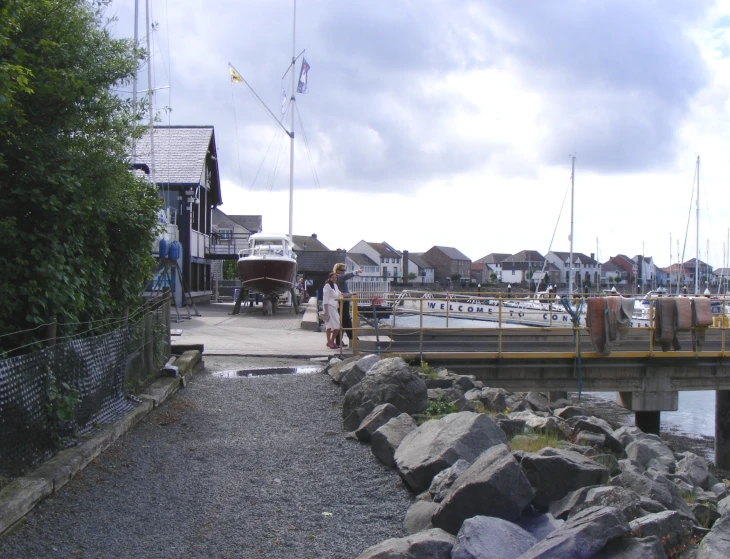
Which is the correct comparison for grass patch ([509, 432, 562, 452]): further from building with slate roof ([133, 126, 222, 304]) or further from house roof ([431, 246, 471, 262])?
house roof ([431, 246, 471, 262])

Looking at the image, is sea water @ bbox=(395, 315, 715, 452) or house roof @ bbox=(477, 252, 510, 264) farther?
house roof @ bbox=(477, 252, 510, 264)

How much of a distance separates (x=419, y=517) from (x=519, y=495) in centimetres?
74

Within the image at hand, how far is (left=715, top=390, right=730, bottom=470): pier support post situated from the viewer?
1892cm

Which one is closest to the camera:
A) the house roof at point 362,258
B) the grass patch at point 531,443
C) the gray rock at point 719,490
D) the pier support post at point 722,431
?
the grass patch at point 531,443

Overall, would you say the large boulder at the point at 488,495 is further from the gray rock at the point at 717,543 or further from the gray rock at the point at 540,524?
the gray rock at the point at 717,543

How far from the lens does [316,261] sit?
58.5 m

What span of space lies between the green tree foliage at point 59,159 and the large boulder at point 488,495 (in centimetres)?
410

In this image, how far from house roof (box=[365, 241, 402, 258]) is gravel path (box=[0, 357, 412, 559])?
435 ft

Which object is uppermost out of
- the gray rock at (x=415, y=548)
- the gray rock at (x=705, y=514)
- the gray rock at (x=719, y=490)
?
the gray rock at (x=415, y=548)

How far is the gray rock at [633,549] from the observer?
13.9 feet

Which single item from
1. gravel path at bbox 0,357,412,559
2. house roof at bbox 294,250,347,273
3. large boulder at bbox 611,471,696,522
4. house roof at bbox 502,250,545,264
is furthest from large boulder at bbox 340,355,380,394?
house roof at bbox 502,250,545,264

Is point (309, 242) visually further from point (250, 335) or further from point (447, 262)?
point (250, 335)

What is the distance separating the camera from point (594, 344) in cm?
1623

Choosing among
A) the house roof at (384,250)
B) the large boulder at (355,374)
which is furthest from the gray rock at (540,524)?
the house roof at (384,250)
